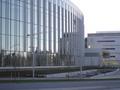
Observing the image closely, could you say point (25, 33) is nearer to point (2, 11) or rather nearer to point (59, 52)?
point (2, 11)

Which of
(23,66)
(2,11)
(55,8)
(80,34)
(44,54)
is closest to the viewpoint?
(2,11)

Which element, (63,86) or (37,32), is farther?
(37,32)

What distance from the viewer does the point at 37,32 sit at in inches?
2675

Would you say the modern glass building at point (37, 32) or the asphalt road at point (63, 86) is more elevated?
the modern glass building at point (37, 32)

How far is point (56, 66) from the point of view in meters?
74.8

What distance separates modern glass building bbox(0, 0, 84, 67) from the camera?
59656 mm

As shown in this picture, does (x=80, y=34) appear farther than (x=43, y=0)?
Yes

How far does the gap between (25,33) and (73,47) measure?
81.3ft

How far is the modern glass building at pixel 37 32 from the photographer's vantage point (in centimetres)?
5966

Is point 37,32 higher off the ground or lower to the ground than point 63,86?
higher

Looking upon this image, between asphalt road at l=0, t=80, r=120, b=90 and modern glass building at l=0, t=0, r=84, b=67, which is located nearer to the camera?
asphalt road at l=0, t=80, r=120, b=90

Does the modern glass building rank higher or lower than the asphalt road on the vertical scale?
higher

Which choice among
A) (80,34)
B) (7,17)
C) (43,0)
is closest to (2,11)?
(7,17)

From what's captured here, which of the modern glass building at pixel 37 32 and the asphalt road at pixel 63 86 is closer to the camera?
the asphalt road at pixel 63 86
